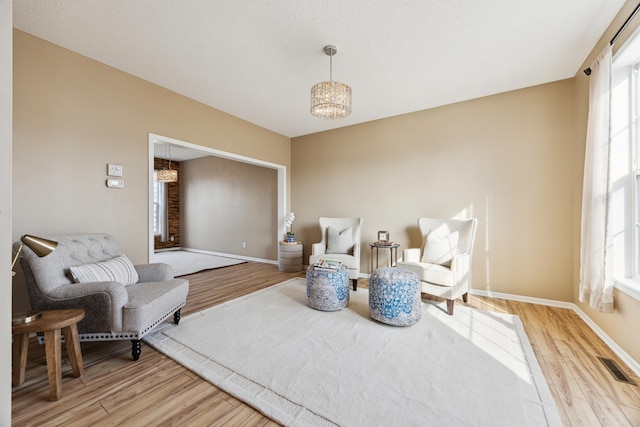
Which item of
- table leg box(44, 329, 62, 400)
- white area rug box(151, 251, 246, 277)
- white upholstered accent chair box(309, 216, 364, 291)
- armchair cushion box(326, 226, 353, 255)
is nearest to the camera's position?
table leg box(44, 329, 62, 400)

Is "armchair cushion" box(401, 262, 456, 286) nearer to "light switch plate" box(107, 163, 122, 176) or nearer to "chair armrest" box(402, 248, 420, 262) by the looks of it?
"chair armrest" box(402, 248, 420, 262)

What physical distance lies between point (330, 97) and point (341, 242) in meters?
2.38

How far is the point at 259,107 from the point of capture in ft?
13.0

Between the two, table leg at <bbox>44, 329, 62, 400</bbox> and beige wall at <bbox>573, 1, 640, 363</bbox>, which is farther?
beige wall at <bbox>573, 1, 640, 363</bbox>

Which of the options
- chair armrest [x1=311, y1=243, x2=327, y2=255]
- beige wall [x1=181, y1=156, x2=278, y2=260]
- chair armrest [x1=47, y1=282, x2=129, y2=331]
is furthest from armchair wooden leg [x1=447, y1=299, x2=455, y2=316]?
beige wall [x1=181, y1=156, x2=278, y2=260]

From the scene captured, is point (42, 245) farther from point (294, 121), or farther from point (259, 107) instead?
point (294, 121)

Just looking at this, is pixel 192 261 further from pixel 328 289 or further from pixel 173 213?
pixel 328 289

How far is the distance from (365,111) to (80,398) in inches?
171

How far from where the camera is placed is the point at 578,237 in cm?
296

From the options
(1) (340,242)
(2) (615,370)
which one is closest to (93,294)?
(1) (340,242)

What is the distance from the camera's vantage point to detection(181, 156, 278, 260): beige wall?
595 centimetres

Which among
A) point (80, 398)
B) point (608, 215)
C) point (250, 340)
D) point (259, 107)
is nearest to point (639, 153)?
point (608, 215)

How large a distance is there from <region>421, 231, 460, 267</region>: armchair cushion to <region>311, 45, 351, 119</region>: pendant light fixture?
205cm

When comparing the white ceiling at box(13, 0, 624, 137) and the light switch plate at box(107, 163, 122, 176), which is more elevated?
the white ceiling at box(13, 0, 624, 137)
